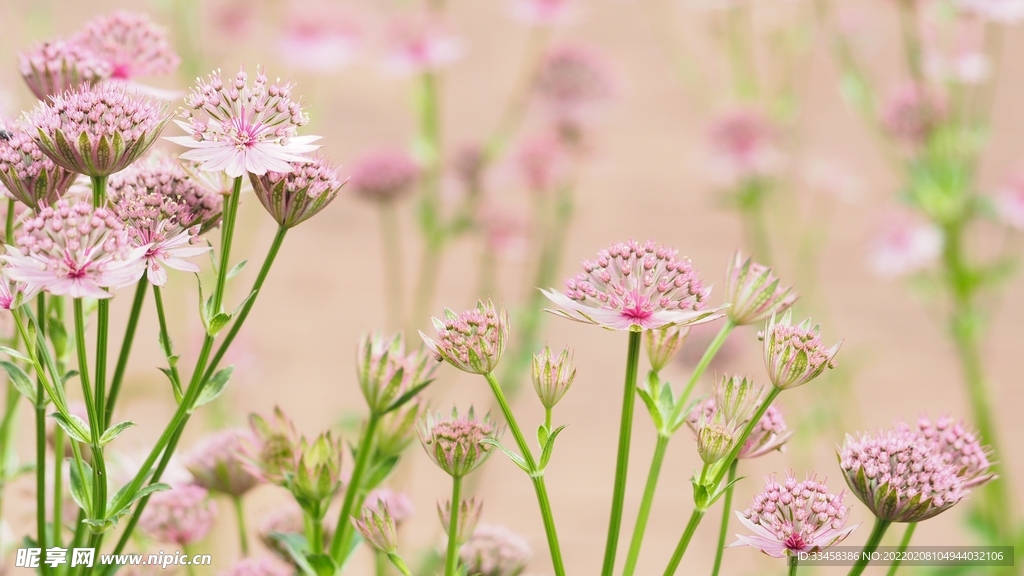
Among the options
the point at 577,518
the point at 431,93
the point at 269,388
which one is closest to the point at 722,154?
the point at 431,93

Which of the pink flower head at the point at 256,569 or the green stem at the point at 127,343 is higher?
the green stem at the point at 127,343

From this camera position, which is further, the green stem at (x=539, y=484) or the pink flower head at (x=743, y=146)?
the pink flower head at (x=743, y=146)

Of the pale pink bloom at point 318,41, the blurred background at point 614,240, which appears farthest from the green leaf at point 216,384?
the blurred background at point 614,240

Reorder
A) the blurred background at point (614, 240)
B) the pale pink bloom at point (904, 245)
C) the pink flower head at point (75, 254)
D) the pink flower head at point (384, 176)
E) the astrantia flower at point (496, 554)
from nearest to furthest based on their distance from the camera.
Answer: the pink flower head at point (75, 254) < the astrantia flower at point (496, 554) < the pink flower head at point (384, 176) < the pale pink bloom at point (904, 245) < the blurred background at point (614, 240)

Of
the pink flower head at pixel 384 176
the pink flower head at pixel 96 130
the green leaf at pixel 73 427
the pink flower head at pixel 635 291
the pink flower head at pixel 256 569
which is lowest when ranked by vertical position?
the pink flower head at pixel 256 569

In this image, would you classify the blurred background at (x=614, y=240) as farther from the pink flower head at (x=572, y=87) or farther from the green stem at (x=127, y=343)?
the green stem at (x=127, y=343)

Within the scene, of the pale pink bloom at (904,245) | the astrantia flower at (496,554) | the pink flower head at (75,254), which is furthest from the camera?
the pale pink bloom at (904,245)
